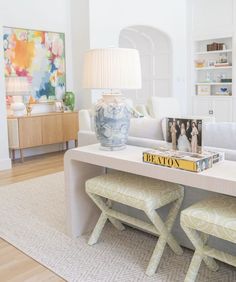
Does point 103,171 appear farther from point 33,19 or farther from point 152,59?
point 152,59

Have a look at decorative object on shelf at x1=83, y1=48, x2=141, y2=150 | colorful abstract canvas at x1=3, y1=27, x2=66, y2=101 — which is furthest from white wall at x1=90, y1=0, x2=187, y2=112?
decorative object on shelf at x1=83, y1=48, x2=141, y2=150

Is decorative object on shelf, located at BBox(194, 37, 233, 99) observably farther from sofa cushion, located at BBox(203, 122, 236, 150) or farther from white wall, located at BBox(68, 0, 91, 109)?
sofa cushion, located at BBox(203, 122, 236, 150)

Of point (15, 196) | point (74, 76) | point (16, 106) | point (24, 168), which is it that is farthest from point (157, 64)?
point (15, 196)

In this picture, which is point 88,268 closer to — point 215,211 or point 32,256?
point 32,256

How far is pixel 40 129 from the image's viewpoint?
17.6 feet

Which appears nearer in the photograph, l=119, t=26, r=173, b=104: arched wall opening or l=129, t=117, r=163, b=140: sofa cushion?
l=129, t=117, r=163, b=140: sofa cushion

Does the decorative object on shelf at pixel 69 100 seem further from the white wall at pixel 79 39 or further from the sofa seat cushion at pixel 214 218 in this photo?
the sofa seat cushion at pixel 214 218

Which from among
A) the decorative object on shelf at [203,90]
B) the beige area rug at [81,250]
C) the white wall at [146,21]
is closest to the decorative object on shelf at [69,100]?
the white wall at [146,21]

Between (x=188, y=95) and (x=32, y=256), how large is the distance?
6.09m

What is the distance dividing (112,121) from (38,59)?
368 centimetres

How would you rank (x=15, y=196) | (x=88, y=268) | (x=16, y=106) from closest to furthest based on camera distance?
(x=88, y=268) → (x=15, y=196) → (x=16, y=106)

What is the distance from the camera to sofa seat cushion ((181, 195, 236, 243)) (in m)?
1.68

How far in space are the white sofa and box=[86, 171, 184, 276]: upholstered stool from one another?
0.29 feet

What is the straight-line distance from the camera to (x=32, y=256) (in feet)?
7.82
